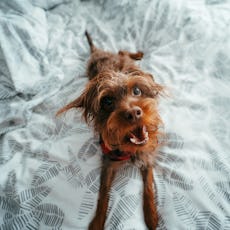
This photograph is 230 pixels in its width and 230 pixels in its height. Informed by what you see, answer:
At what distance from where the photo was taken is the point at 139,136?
1.52 metres

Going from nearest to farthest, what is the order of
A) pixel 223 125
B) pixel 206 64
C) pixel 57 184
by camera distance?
pixel 57 184 → pixel 223 125 → pixel 206 64

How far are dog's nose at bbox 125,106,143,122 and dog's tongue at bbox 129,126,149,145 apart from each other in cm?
13

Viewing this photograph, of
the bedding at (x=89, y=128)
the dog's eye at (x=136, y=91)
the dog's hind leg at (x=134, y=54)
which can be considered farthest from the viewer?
the dog's hind leg at (x=134, y=54)

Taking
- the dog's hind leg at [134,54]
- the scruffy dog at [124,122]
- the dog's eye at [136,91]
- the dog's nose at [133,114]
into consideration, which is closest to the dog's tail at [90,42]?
the dog's hind leg at [134,54]

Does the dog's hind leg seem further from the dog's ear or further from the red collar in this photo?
the red collar

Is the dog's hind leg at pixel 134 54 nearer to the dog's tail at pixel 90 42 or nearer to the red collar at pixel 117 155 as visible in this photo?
the dog's tail at pixel 90 42

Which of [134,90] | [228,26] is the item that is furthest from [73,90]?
[228,26]

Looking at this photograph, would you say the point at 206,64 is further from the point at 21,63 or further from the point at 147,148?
the point at 21,63

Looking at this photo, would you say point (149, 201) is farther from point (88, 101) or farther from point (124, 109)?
point (88, 101)

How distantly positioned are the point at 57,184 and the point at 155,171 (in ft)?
1.98

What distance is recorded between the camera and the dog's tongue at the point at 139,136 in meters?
1.50

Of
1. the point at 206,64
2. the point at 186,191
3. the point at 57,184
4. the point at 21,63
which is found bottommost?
the point at 57,184

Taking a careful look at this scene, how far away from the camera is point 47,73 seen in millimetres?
2225

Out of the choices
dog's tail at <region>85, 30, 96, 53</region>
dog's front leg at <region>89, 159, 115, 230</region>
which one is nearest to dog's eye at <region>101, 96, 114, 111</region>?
dog's front leg at <region>89, 159, 115, 230</region>
